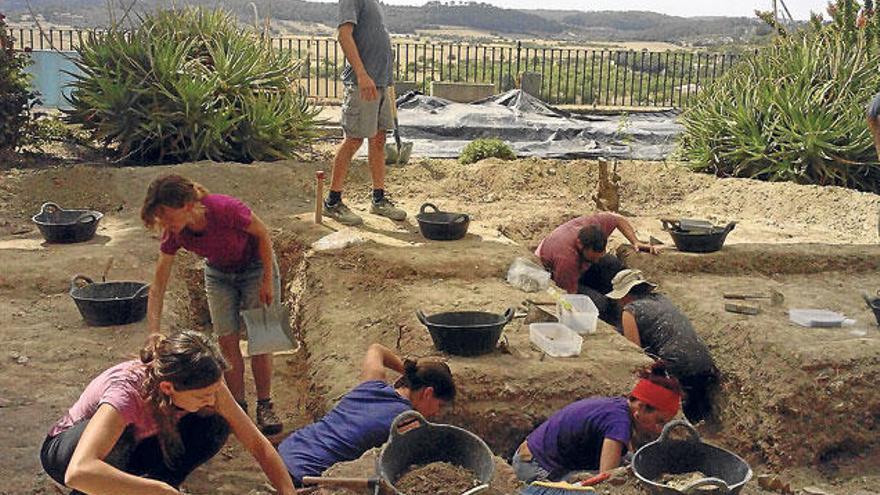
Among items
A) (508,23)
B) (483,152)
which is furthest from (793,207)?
(508,23)

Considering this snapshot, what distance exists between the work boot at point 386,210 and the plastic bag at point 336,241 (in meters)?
0.86

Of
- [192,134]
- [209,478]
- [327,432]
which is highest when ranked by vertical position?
[192,134]

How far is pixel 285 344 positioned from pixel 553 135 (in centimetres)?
773

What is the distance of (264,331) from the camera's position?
5.02 m

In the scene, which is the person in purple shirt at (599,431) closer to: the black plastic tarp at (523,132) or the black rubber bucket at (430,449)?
the black rubber bucket at (430,449)

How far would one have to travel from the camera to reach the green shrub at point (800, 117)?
32.8 feet

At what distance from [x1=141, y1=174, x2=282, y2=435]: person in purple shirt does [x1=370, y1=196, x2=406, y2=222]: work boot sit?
3.13 meters

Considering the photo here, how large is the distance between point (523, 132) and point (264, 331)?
25.4 feet

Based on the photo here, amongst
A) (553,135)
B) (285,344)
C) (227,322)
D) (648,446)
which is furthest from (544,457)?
(553,135)

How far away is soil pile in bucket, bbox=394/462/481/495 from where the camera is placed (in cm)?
353

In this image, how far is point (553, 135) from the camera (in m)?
12.2

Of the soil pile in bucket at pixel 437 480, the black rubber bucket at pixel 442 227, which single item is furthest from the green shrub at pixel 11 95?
the soil pile in bucket at pixel 437 480

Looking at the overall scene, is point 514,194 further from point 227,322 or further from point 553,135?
point 227,322

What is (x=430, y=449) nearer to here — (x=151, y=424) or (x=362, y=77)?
(x=151, y=424)
